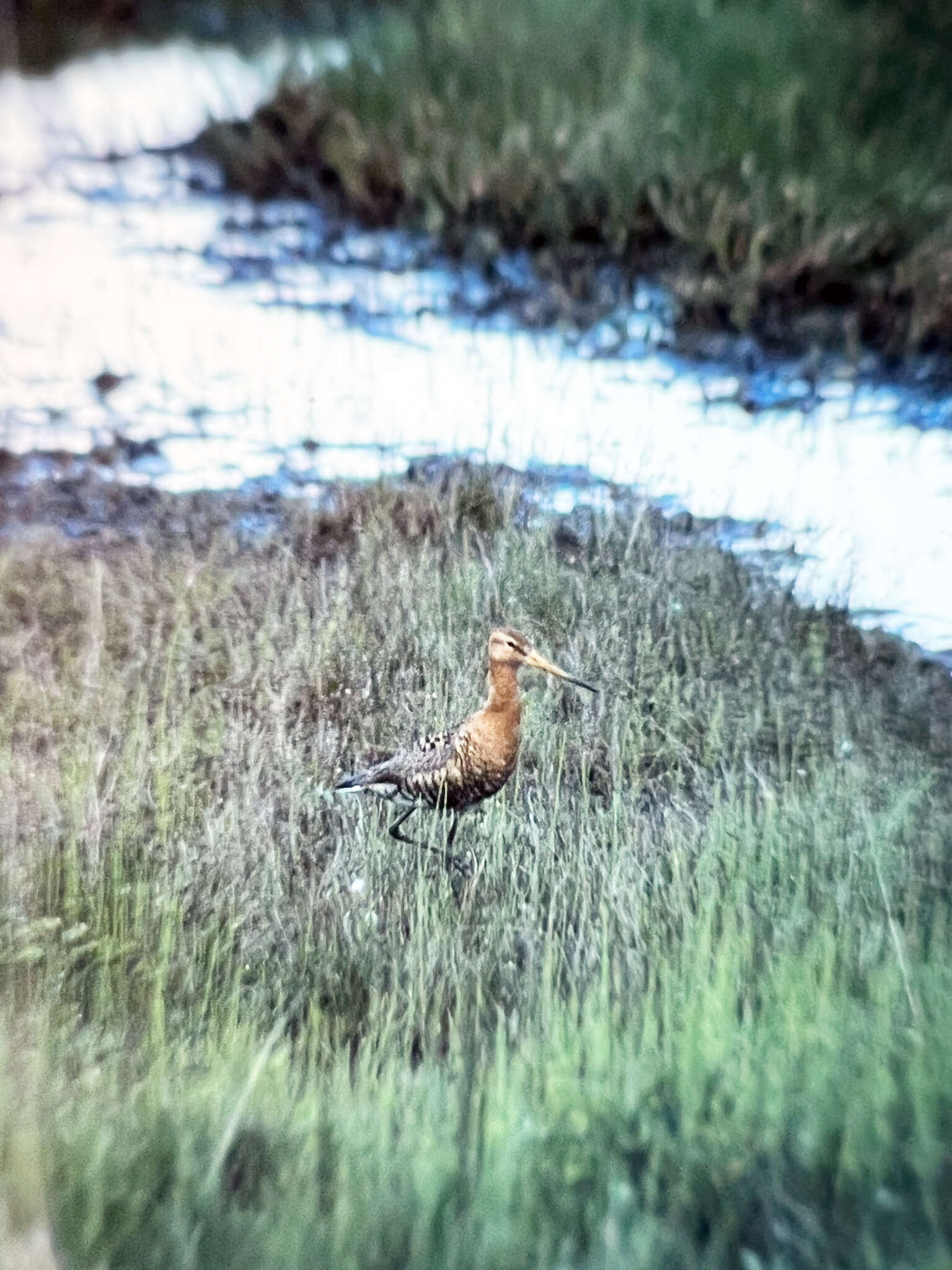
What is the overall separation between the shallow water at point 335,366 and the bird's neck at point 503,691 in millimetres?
234

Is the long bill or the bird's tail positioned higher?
the long bill

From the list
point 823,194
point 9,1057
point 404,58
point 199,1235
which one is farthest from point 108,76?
point 199,1235

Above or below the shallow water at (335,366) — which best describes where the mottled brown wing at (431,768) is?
below

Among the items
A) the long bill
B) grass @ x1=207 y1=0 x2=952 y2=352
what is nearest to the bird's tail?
the long bill

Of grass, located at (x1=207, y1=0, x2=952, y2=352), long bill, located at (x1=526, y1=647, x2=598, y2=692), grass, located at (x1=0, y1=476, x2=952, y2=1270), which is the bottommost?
grass, located at (x1=0, y1=476, x2=952, y2=1270)

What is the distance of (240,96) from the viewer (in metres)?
1.40

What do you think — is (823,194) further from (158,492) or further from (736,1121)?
(736,1121)

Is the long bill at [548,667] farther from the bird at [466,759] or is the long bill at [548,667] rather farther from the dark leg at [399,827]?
the dark leg at [399,827]

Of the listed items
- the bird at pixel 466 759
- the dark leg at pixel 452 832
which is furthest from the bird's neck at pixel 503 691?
the dark leg at pixel 452 832

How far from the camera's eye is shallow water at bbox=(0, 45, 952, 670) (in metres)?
1.37

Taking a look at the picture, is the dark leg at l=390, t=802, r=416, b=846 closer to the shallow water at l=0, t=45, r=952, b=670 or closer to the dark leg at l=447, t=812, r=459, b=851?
the dark leg at l=447, t=812, r=459, b=851

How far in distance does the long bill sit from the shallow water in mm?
205

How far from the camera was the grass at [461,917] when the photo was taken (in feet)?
3.60

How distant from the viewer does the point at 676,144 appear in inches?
53.2
